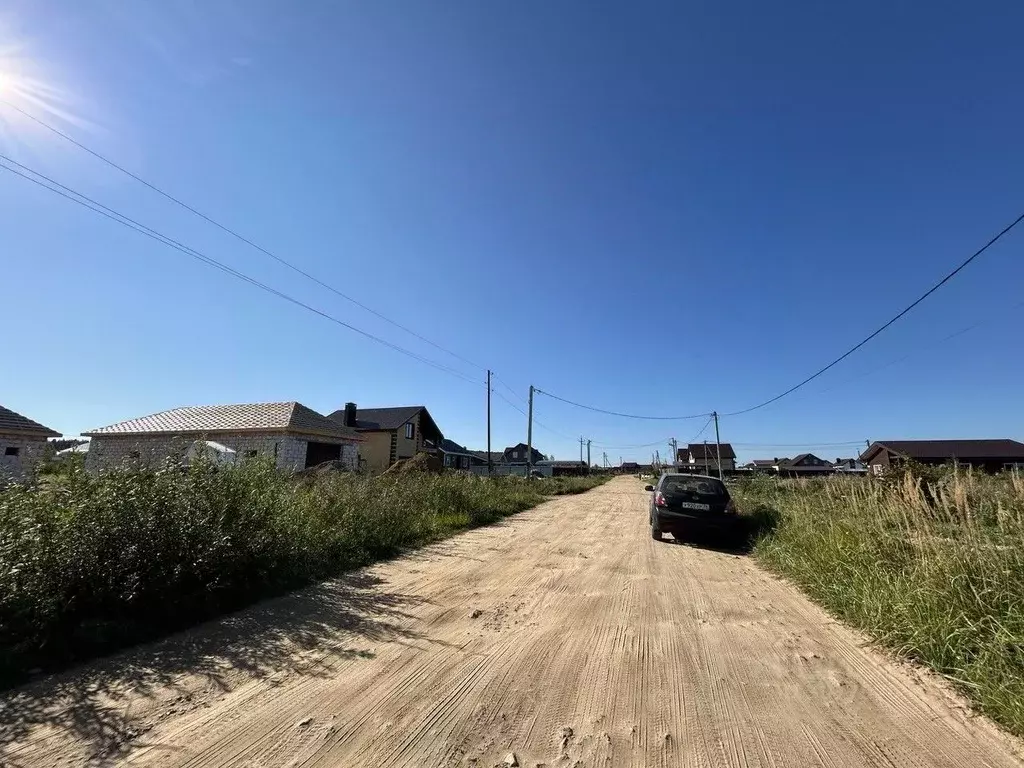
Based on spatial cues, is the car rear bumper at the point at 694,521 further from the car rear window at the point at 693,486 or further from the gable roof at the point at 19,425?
the gable roof at the point at 19,425

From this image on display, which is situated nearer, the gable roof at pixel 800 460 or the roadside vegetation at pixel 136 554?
the roadside vegetation at pixel 136 554

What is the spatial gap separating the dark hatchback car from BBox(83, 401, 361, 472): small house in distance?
16.5 m

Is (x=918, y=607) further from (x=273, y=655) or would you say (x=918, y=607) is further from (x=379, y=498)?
(x=379, y=498)

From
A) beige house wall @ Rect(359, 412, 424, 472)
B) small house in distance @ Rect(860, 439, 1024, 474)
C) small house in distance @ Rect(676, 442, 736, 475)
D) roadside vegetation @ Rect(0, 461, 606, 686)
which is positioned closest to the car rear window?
roadside vegetation @ Rect(0, 461, 606, 686)

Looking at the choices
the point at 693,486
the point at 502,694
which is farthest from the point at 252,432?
the point at 502,694

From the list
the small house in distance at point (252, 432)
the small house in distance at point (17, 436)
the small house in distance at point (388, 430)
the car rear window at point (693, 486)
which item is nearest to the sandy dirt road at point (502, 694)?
the car rear window at point (693, 486)

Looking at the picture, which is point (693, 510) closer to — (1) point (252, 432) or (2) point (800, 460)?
(1) point (252, 432)

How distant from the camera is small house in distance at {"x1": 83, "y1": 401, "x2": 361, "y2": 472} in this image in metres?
21.6

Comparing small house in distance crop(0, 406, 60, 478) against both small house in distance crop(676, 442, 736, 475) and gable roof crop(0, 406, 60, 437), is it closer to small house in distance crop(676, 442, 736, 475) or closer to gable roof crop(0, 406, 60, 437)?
gable roof crop(0, 406, 60, 437)

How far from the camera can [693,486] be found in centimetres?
1016

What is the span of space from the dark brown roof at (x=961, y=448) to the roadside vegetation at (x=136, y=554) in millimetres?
60176

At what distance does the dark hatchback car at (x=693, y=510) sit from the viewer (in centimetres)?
947

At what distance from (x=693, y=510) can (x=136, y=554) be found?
9.11 metres

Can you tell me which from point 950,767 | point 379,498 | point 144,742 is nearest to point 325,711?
point 144,742
